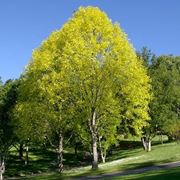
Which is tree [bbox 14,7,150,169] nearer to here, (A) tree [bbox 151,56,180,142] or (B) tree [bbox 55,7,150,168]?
(B) tree [bbox 55,7,150,168]

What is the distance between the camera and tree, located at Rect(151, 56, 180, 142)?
7106 centimetres

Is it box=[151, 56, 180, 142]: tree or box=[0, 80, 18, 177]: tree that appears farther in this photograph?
box=[151, 56, 180, 142]: tree

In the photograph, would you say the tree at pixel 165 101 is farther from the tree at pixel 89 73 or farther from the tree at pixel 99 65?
the tree at pixel 99 65

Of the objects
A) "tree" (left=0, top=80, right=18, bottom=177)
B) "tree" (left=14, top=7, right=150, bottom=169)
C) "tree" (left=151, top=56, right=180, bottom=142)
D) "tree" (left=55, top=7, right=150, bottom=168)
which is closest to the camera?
"tree" (left=55, top=7, right=150, bottom=168)

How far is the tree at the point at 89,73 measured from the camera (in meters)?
38.8

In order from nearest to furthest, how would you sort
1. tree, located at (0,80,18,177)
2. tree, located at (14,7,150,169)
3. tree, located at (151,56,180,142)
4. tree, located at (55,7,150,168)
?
tree, located at (55,7,150,168), tree, located at (14,7,150,169), tree, located at (0,80,18,177), tree, located at (151,56,180,142)

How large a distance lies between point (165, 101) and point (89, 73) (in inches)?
1475

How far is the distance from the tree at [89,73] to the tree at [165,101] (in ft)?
95.1

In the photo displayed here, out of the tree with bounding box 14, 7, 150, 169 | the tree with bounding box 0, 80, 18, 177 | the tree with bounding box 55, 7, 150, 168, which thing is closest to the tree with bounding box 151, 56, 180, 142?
the tree with bounding box 0, 80, 18, 177

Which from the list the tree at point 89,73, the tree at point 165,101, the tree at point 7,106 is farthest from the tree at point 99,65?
the tree at point 165,101

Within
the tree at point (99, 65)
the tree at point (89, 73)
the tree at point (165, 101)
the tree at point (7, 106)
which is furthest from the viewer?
the tree at point (165, 101)

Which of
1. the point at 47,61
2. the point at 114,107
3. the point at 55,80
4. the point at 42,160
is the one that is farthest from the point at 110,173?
the point at 42,160

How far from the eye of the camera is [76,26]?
131 feet

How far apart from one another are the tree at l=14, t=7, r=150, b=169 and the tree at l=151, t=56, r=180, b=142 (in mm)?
28987
